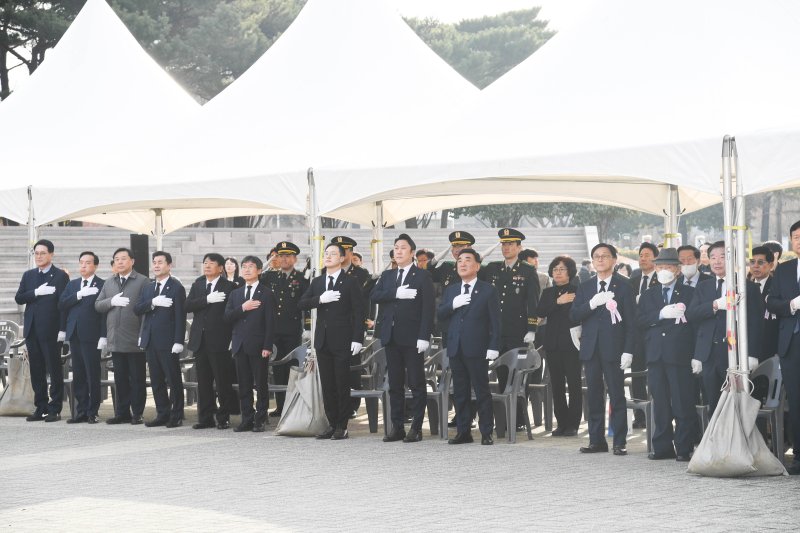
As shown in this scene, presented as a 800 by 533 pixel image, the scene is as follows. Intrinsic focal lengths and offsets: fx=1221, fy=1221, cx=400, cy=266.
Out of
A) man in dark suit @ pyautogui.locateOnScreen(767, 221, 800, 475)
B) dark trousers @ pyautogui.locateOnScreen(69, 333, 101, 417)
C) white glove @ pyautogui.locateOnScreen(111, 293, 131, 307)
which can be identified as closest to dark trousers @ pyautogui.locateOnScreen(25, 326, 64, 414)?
dark trousers @ pyautogui.locateOnScreen(69, 333, 101, 417)

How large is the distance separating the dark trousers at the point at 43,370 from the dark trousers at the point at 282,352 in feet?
7.70

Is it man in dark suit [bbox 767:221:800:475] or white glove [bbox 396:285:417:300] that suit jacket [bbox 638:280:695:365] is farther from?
white glove [bbox 396:285:417:300]

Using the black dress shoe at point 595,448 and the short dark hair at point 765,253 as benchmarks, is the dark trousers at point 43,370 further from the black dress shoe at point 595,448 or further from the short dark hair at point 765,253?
the short dark hair at point 765,253

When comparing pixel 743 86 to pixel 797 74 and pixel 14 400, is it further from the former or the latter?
pixel 14 400

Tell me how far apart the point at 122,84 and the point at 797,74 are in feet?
31.0

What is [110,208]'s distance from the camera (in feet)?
44.1

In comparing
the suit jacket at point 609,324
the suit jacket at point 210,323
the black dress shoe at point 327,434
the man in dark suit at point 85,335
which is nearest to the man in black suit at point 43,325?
the man in dark suit at point 85,335

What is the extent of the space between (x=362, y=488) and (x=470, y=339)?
102 inches

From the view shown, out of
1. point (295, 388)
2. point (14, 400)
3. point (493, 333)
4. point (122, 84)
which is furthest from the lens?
point (122, 84)

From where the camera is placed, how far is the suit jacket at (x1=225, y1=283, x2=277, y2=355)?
11742mm

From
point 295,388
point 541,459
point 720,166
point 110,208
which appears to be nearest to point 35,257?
point 110,208

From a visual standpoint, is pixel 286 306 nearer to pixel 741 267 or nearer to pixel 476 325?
pixel 476 325

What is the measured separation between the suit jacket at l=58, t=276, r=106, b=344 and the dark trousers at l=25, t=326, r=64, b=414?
414 millimetres

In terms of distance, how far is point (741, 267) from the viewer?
28.8 ft
